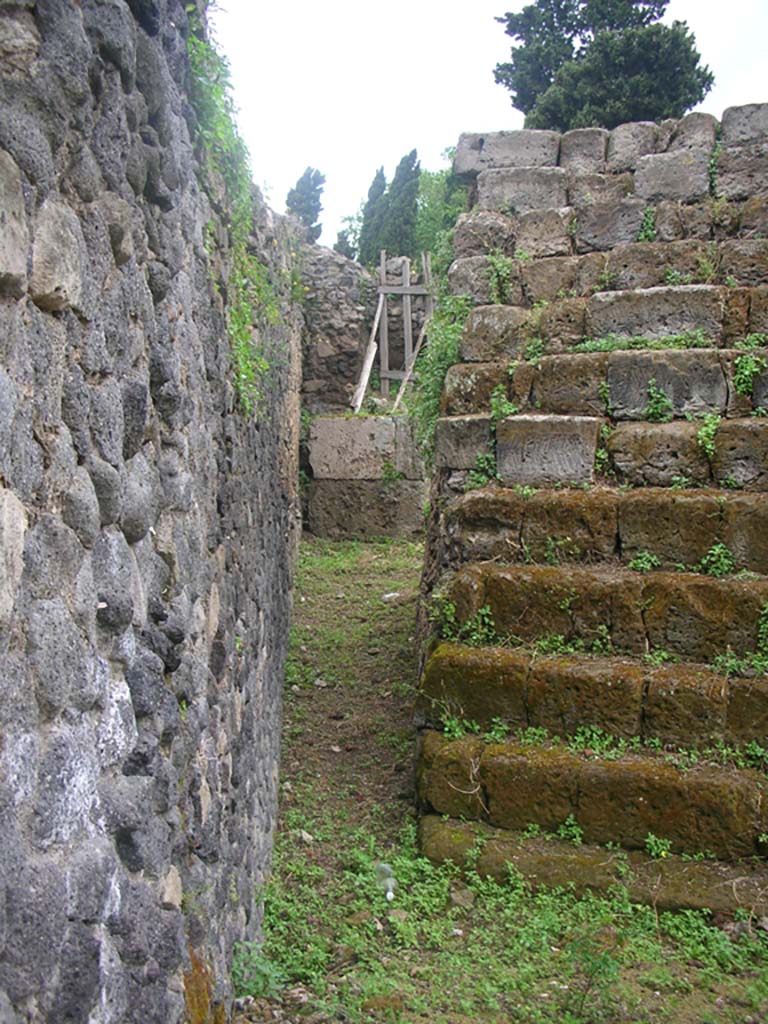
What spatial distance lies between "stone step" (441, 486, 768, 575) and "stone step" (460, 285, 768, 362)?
3.49 ft

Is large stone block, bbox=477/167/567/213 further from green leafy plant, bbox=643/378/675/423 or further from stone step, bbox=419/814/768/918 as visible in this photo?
stone step, bbox=419/814/768/918

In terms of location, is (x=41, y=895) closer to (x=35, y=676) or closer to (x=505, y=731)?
(x=35, y=676)

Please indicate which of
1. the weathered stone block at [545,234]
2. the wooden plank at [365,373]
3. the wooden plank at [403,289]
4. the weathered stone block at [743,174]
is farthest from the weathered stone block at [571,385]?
the wooden plank at [403,289]

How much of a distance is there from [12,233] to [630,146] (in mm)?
6212

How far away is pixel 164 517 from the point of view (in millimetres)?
2336

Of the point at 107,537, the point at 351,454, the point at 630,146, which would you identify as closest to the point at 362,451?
the point at 351,454

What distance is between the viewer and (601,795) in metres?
4.11

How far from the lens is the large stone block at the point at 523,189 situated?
6.64 meters

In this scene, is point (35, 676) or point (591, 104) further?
point (591, 104)

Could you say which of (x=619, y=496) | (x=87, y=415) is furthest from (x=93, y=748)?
(x=619, y=496)

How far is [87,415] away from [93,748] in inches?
21.8

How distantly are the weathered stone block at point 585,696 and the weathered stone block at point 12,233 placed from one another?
Answer: 3.48 m

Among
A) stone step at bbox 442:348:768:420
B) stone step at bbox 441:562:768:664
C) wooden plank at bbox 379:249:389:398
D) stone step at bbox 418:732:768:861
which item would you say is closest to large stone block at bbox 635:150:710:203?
stone step at bbox 442:348:768:420

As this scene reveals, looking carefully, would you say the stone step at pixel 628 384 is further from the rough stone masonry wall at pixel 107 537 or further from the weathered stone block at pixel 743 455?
the rough stone masonry wall at pixel 107 537
